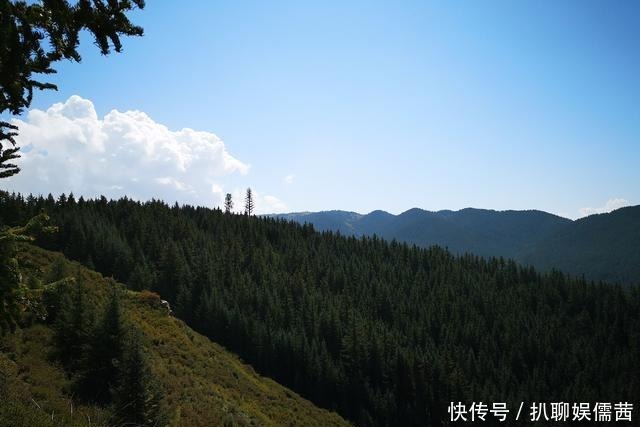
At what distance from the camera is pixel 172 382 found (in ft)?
143

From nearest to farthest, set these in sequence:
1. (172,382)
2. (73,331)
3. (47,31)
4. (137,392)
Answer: (47,31), (137,392), (73,331), (172,382)

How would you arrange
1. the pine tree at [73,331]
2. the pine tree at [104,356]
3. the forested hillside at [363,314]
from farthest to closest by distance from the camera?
the forested hillside at [363,314] < the pine tree at [73,331] < the pine tree at [104,356]

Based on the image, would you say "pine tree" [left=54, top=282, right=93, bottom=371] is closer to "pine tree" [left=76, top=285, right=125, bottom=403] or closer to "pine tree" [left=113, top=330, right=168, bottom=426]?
"pine tree" [left=76, top=285, right=125, bottom=403]

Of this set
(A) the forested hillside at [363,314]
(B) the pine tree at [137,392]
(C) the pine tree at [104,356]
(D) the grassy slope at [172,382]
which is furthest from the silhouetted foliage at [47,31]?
(A) the forested hillside at [363,314]

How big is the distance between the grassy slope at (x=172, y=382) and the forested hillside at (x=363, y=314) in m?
18.2

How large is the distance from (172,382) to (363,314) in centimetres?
8985

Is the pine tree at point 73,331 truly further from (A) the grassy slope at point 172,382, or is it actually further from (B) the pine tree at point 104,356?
(B) the pine tree at point 104,356

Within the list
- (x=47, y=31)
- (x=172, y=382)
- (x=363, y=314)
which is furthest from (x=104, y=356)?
(x=363, y=314)

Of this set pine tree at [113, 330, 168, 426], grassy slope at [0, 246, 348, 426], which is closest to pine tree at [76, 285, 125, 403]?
grassy slope at [0, 246, 348, 426]

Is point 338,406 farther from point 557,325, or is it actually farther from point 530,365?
point 557,325

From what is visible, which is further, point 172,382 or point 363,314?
point 363,314

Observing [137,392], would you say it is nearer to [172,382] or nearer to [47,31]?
[172,382]

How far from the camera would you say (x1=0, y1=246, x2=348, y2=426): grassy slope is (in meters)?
24.0

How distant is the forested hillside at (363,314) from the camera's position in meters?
98.4
